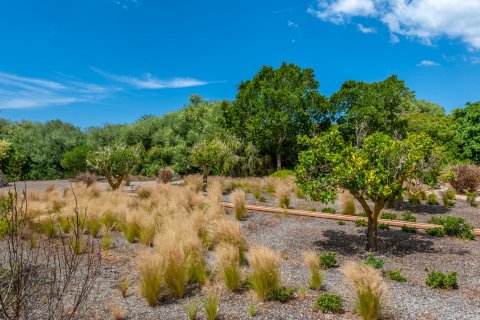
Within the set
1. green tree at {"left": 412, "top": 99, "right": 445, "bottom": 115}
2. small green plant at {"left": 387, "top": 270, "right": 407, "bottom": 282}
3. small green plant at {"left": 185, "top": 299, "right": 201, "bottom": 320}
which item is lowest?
small green plant at {"left": 185, "top": 299, "right": 201, "bottom": 320}

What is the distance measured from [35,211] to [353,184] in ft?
29.0

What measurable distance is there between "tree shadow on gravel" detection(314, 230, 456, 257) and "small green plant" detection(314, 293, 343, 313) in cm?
301

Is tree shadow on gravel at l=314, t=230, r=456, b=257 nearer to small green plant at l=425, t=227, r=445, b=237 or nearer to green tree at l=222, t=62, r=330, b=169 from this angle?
small green plant at l=425, t=227, r=445, b=237

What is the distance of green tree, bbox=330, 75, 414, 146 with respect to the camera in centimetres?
2534

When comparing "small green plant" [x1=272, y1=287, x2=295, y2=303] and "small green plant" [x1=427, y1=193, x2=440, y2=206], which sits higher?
"small green plant" [x1=427, y1=193, x2=440, y2=206]

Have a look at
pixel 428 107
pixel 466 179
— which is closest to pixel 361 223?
pixel 466 179

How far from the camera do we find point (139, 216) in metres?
9.70

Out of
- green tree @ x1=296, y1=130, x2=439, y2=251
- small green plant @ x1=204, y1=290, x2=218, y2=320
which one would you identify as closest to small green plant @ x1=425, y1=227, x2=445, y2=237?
green tree @ x1=296, y1=130, x2=439, y2=251

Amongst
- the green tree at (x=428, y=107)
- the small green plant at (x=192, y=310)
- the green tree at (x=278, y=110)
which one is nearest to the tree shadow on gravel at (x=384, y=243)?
the small green plant at (x=192, y=310)

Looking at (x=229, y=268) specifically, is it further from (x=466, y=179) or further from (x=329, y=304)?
(x=466, y=179)

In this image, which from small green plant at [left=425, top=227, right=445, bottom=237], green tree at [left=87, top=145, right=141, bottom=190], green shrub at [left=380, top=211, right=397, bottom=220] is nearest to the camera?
small green plant at [left=425, top=227, right=445, bottom=237]

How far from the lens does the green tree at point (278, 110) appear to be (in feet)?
81.0

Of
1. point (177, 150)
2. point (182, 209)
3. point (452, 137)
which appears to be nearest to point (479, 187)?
point (452, 137)

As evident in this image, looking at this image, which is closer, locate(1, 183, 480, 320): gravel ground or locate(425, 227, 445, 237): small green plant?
locate(1, 183, 480, 320): gravel ground
